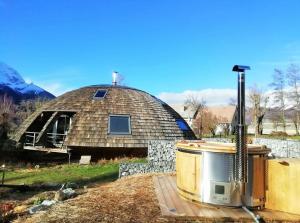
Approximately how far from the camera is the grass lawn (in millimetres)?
12968

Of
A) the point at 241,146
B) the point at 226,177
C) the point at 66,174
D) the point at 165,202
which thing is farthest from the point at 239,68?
the point at 66,174

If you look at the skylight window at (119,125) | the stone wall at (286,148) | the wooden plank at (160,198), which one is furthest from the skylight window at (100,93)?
the wooden plank at (160,198)

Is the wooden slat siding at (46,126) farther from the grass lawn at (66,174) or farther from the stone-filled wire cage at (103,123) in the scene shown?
the grass lawn at (66,174)

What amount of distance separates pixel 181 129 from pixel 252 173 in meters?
14.4

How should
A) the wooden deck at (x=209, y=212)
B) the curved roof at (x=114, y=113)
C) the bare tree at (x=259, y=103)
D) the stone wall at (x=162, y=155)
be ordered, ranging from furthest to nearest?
the bare tree at (x=259, y=103)
the curved roof at (x=114, y=113)
the stone wall at (x=162, y=155)
the wooden deck at (x=209, y=212)

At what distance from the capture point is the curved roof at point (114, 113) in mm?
18078

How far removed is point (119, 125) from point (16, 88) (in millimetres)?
55321

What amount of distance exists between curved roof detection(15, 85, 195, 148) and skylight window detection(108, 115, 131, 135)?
0.20 metres

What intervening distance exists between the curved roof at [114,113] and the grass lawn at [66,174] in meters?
1.59

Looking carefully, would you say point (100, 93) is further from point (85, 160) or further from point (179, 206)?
point (179, 206)

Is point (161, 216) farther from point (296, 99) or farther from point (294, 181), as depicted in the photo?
point (296, 99)

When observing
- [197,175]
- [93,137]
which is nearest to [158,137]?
[93,137]

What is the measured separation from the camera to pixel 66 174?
1433 cm

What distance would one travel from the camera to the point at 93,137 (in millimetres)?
18016
